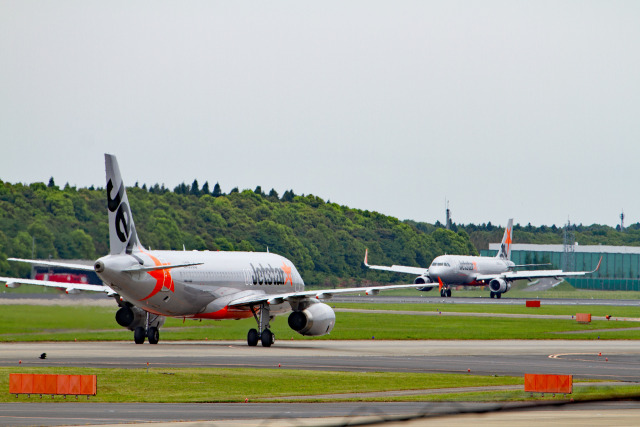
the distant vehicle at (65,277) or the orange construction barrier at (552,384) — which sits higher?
the distant vehicle at (65,277)

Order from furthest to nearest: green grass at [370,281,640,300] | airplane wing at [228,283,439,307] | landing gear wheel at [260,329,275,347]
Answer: green grass at [370,281,640,300], landing gear wheel at [260,329,275,347], airplane wing at [228,283,439,307]

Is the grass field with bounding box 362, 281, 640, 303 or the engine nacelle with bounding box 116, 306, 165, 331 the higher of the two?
the engine nacelle with bounding box 116, 306, 165, 331

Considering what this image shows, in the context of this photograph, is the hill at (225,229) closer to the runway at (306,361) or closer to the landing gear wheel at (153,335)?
the landing gear wheel at (153,335)

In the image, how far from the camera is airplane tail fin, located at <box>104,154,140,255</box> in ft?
152

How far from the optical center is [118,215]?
46.5 m

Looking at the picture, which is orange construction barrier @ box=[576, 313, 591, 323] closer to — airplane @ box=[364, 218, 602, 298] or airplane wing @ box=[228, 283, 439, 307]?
airplane wing @ box=[228, 283, 439, 307]

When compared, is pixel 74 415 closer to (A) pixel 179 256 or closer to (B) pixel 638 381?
(B) pixel 638 381

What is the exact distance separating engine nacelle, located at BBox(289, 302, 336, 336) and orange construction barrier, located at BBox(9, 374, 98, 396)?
22.4 meters

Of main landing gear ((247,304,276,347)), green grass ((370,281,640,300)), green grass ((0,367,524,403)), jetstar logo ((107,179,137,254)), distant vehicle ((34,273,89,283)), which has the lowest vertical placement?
green grass ((370,281,640,300))

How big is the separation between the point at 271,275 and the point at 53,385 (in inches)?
1059

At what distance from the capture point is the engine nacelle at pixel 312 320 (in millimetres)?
51219

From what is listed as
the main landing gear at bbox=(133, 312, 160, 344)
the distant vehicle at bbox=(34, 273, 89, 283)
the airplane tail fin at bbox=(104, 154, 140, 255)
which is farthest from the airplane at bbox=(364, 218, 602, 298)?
the airplane tail fin at bbox=(104, 154, 140, 255)

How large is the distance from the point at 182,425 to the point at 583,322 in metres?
58.0

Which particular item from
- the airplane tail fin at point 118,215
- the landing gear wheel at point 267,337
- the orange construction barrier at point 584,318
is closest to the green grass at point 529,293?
the orange construction barrier at point 584,318
